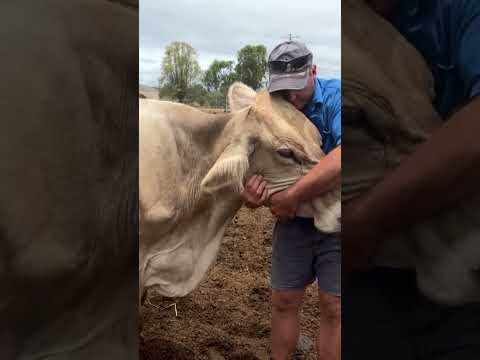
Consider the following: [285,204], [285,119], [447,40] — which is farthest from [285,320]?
[447,40]

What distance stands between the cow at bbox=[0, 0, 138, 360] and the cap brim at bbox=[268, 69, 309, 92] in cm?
94

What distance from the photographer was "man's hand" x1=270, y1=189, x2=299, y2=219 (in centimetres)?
177

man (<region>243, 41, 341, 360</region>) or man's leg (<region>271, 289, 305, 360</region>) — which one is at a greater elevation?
man (<region>243, 41, 341, 360</region>)

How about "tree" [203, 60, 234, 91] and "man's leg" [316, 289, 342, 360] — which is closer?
"man's leg" [316, 289, 342, 360]

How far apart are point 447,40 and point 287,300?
131cm

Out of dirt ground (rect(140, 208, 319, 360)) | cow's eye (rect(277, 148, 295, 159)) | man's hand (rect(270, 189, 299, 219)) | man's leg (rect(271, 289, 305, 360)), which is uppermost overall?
cow's eye (rect(277, 148, 295, 159))

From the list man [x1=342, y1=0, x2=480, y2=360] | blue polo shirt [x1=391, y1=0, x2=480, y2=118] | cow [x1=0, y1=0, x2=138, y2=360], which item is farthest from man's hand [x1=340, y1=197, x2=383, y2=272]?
cow [x1=0, y1=0, x2=138, y2=360]

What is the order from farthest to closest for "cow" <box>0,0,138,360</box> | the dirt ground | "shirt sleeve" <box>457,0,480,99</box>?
the dirt ground < "cow" <box>0,0,138,360</box> < "shirt sleeve" <box>457,0,480,99</box>

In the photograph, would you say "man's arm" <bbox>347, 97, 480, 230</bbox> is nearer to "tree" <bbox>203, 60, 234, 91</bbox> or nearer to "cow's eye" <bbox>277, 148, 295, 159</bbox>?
"cow's eye" <bbox>277, 148, 295, 159</bbox>

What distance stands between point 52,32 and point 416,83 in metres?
0.58

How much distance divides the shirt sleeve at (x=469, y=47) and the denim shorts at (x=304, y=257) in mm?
1037

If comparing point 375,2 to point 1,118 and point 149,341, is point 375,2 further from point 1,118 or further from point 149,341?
point 149,341

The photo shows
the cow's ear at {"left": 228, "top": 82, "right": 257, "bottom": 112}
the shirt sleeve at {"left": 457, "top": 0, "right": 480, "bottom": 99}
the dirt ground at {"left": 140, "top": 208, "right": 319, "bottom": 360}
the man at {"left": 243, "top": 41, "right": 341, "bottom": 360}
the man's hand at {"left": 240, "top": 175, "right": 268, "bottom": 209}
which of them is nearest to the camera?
the shirt sleeve at {"left": 457, "top": 0, "right": 480, "bottom": 99}

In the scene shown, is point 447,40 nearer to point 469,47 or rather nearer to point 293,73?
point 469,47
